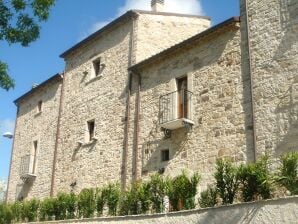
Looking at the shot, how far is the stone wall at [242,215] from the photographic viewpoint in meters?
7.07

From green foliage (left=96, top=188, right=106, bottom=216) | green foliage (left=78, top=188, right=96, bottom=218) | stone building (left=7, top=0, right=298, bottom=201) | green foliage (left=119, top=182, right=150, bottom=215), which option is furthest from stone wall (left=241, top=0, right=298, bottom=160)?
green foliage (left=78, top=188, right=96, bottom=218)

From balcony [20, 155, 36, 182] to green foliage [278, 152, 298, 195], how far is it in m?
14.1

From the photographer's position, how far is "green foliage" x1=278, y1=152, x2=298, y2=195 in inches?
305

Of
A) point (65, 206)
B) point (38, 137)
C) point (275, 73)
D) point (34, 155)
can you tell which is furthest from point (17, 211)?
point (275, 73)

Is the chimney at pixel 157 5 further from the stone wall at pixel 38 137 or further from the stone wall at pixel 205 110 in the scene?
the stone wall at pixel 38 137

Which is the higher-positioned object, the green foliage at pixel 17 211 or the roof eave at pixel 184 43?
the roof eave at pixel 184 43

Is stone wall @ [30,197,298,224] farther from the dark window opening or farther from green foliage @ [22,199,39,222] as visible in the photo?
the dark window opening

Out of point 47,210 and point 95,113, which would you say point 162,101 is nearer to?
point 95,113

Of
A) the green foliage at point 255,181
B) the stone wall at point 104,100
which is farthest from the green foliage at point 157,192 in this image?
the stone wall at point 104,100

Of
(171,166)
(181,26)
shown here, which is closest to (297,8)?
(171,166)

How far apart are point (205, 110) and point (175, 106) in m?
1.08

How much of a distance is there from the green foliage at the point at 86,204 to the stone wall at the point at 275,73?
14.4 ft

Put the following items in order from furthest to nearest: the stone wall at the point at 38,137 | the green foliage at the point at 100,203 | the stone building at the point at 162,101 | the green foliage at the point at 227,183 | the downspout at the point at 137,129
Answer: the stone wall at the point at 38,137 < the downspout at the point at 137,129 < the green foliage at the point at 100,203 < the stone building at the point at 162,101 < the green foliage at the point at 227,183

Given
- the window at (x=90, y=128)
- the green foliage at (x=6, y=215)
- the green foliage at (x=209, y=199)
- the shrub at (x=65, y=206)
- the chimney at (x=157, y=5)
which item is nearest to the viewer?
the green foliage at (x=209, y=199)
